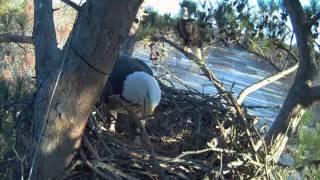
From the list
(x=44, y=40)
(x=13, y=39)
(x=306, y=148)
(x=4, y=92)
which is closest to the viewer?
(x=44, y=40)

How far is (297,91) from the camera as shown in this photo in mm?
2744

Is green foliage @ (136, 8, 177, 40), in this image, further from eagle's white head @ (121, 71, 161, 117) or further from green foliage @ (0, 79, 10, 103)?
green foliage @ (0, 79, 10, 103)

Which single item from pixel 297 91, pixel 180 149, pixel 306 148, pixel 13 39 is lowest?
pixel 180 149

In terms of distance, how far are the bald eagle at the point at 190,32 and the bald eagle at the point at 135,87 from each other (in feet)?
1.05

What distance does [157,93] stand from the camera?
10.4ft

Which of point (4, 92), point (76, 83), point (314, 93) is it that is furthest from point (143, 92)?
point (76, 83)

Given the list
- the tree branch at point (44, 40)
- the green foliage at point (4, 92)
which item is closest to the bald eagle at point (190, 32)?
the tree branch at point (44, 40)

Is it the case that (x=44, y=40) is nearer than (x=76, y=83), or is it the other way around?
(x=76, y=83)

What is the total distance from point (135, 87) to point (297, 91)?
96cm

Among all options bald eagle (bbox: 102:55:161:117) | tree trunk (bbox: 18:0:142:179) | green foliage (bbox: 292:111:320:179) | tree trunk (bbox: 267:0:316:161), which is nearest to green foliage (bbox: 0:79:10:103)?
bald eagle (bbox: 102:55:161:117)

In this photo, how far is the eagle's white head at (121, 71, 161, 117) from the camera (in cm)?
Answer: 313

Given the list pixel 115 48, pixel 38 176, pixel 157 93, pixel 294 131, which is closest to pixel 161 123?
pixel 157 93

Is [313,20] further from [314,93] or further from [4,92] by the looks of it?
[4,92]

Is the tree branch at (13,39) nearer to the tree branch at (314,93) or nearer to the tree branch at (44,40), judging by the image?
the tree branch at (44,40)
